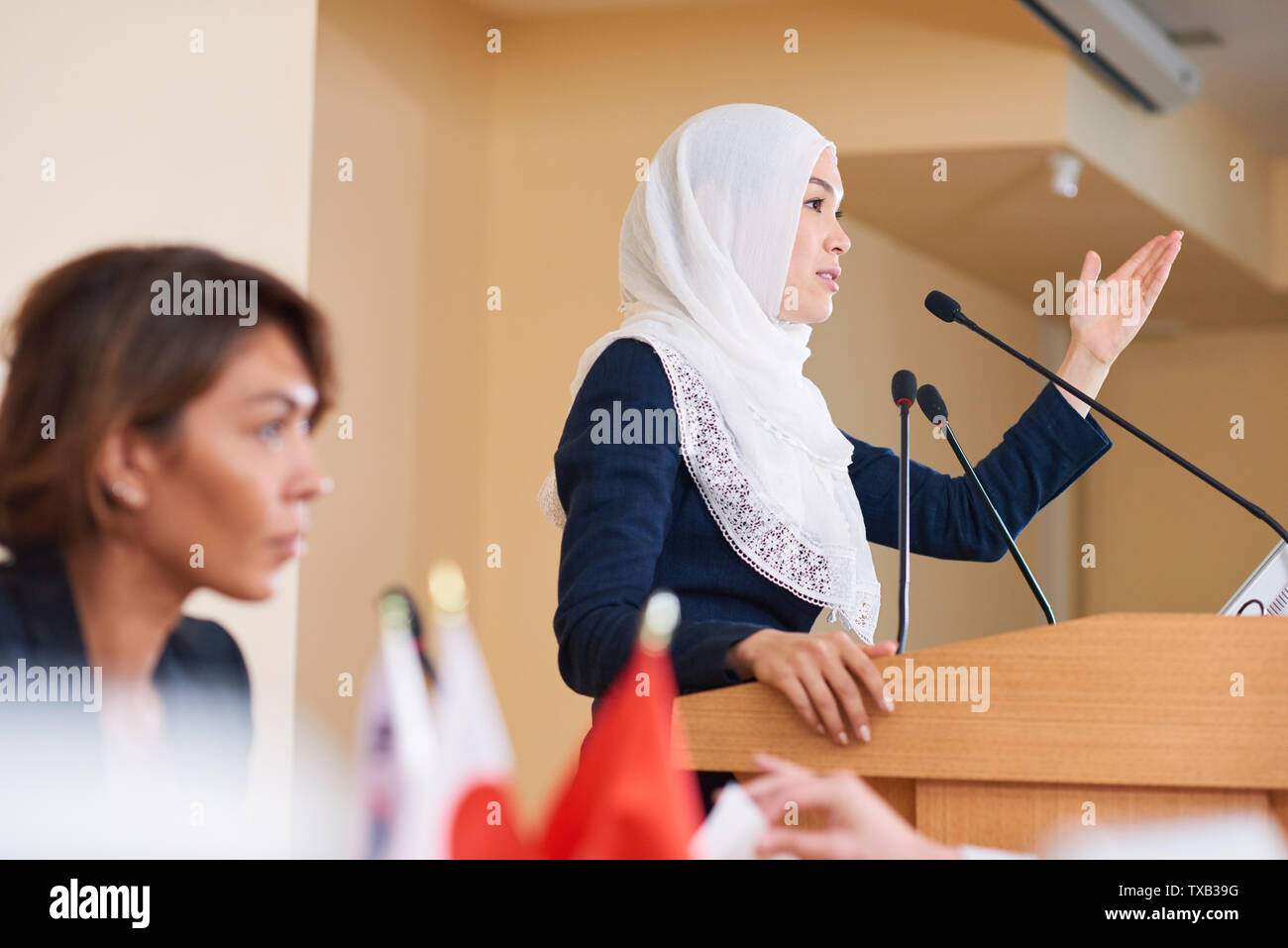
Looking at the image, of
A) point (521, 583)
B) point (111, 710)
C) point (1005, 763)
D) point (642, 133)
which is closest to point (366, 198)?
point (642, 133)

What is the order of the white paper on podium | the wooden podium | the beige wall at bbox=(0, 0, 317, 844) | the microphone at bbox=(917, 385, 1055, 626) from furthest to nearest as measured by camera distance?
1. the beige wall at bbox=(0, 0, 317, 844)
2. the microphone at bbox=(917, 385, 1055, 626)
3. the white paper on podium
4. the wooden podium

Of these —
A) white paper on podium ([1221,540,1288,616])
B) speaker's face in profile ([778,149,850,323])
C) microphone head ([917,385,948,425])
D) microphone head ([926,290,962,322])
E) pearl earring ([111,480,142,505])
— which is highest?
speaker's face in profile ([778,149,850,323])

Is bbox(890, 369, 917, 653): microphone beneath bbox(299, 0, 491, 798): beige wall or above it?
beneath

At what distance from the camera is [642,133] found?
11.8 ft

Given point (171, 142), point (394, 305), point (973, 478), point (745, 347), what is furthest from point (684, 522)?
point (394, 305)

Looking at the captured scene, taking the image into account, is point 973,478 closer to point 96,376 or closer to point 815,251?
point 815,251

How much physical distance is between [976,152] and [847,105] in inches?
12.8

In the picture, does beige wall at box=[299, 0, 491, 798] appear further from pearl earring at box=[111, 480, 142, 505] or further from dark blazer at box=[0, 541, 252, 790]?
pearl earring at box=[111, 480, 142, 505]

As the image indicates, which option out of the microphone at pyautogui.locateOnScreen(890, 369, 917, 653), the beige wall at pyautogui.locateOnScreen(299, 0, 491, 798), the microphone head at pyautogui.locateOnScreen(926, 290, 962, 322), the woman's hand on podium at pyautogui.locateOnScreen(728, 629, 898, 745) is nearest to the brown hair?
the woman's hand on podium at pyautogui.locateOnScreen(728, 629, 898, 745)

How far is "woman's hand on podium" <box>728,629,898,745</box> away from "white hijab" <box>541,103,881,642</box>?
292mm

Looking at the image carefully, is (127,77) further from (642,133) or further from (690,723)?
(642,133)

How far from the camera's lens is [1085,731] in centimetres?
91

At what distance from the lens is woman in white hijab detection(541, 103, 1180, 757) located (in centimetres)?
114
